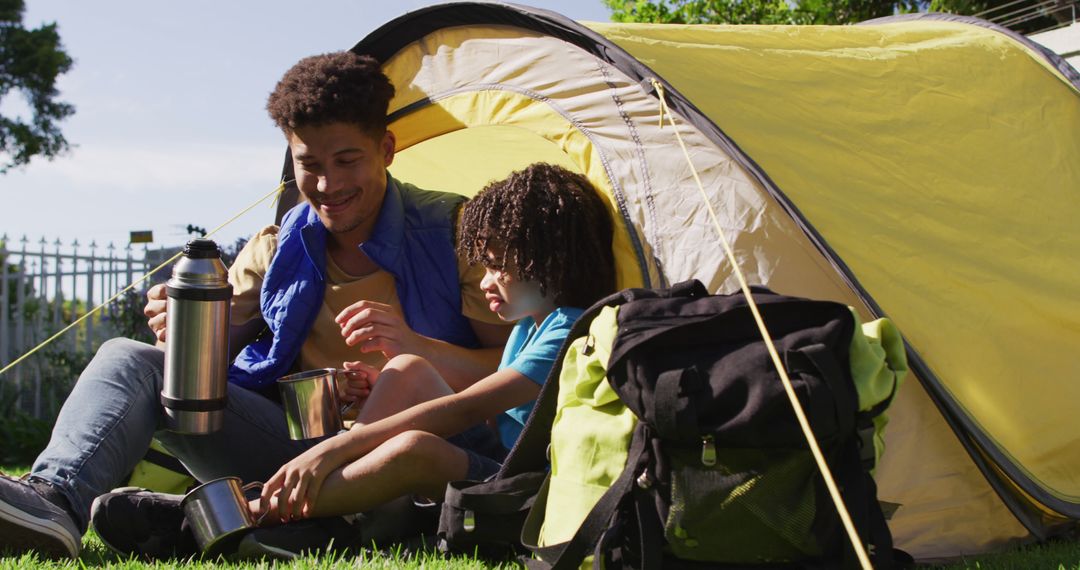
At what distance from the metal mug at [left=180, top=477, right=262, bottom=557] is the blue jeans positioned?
0.23 m

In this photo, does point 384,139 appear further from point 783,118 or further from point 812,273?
point 812,273

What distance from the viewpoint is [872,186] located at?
299cm

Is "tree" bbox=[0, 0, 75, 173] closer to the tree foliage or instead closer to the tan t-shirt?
the tree foliage

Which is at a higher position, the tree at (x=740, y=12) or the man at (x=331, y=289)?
the tree at (x=740, y=12)

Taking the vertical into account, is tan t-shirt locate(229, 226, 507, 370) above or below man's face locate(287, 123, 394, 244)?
below

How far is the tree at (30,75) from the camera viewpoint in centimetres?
1437

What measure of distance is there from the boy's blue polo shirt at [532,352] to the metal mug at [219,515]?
0.71 metres

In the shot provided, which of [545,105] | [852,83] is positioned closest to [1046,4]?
[852,83]

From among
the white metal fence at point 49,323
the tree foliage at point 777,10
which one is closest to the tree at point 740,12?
the tree foliage at point 777,10

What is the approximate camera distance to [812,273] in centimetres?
269

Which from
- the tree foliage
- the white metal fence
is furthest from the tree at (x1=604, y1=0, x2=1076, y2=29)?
the white metal fence

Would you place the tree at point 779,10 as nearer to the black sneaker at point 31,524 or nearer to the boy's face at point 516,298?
the boy's face at point 516,298

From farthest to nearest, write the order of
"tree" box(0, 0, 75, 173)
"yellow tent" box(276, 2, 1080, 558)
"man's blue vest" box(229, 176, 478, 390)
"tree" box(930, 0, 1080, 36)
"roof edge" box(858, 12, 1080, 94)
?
"tree" box(0, 0, 75, 173) < "tree" box(930, 0, 1080, 36) < "roof edge" box(858, 12, 1080, 94) < "man's blue vest" box(229, 176, 478, 390) < "yellow tent" box(276, 2, 1080, 558)

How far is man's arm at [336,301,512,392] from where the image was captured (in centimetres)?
302
